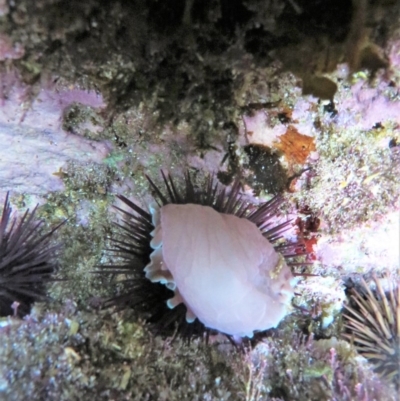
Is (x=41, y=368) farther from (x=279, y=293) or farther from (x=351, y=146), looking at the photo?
(x=351, y=146)

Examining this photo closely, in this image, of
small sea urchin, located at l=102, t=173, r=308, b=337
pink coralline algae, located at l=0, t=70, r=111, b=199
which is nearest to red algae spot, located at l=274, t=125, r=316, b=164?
small sea urchin, located at l=102, t=173, r=308, b=337

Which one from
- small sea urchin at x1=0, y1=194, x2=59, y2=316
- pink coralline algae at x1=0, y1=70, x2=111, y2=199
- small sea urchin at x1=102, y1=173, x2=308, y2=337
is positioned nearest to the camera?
small sea urchin at x1=102, y1=173, x2=308, y2=337

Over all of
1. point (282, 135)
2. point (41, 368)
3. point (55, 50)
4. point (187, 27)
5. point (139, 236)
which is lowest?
point (41, 368)

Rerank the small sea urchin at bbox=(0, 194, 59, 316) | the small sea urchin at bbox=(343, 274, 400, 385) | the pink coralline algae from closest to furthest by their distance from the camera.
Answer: the pink coralline algae
the small sea urchin at bbox=(0, 194, 59, 316)
the small sea urchin at bbox=(343, 274, 400, 385)

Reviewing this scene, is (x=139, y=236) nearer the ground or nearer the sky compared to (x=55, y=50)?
nearer the ground

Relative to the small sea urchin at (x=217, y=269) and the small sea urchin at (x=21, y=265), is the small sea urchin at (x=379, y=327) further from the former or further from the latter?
the small sea urchin at (x=21, y=265)

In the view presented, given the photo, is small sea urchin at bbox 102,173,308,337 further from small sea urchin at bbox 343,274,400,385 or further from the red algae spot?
small sea urchin at bbox 343,274,400,385

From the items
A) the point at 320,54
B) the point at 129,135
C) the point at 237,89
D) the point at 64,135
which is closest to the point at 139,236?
the point at 129,135
